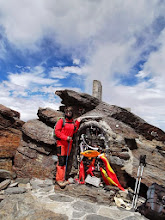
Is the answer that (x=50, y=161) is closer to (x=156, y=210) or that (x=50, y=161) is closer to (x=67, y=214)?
(x=67, y=214)

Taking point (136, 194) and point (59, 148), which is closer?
point (136, 194)

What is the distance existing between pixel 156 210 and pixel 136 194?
3.40ft

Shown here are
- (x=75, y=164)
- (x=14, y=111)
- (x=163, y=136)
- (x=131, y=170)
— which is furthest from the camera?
(x=14, y=111)

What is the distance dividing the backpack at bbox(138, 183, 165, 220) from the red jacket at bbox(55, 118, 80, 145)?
3789 millimetres

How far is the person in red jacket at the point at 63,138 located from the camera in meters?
7.11

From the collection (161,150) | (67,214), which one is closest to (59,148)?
(67,214)

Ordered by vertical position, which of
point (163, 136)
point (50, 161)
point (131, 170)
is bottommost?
point (50, 161)

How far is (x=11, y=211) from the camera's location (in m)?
4.80

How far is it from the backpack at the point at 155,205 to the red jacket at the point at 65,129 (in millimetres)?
3789

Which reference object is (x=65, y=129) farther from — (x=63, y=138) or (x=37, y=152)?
(x=37, y=152)

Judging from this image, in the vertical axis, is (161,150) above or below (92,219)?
above

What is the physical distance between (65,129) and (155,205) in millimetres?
4348

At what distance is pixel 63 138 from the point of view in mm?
7035

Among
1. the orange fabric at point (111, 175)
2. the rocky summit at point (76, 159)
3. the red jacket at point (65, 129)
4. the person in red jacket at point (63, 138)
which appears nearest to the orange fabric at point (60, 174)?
the person in red jacket at point (63, 138)
